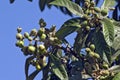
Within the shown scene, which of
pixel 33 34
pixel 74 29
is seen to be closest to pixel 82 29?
pixel 74 29

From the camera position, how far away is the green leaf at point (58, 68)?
3150mm

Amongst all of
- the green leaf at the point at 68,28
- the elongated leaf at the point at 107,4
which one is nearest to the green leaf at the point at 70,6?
the green leaf at the point at 68,28

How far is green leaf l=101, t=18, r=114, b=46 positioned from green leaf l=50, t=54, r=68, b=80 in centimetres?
36

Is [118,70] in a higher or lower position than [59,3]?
lower

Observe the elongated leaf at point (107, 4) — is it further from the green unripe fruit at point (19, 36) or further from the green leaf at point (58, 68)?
the green unripe fruit at point (19, 36)

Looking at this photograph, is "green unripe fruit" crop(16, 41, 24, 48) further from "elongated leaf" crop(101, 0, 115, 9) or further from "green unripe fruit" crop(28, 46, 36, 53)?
"elongated leaf" crop(101, 0, 115, 9)

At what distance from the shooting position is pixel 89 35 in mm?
3357

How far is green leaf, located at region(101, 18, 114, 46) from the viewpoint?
2.99 metres

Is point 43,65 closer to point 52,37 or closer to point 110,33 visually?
point 52,37

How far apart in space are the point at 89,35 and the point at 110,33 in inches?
13.9

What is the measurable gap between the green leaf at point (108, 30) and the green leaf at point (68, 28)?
166 millimetres

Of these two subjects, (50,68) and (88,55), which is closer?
(88,55)

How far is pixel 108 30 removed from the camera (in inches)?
119

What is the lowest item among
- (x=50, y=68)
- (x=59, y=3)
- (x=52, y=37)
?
(x=50, y=68)
